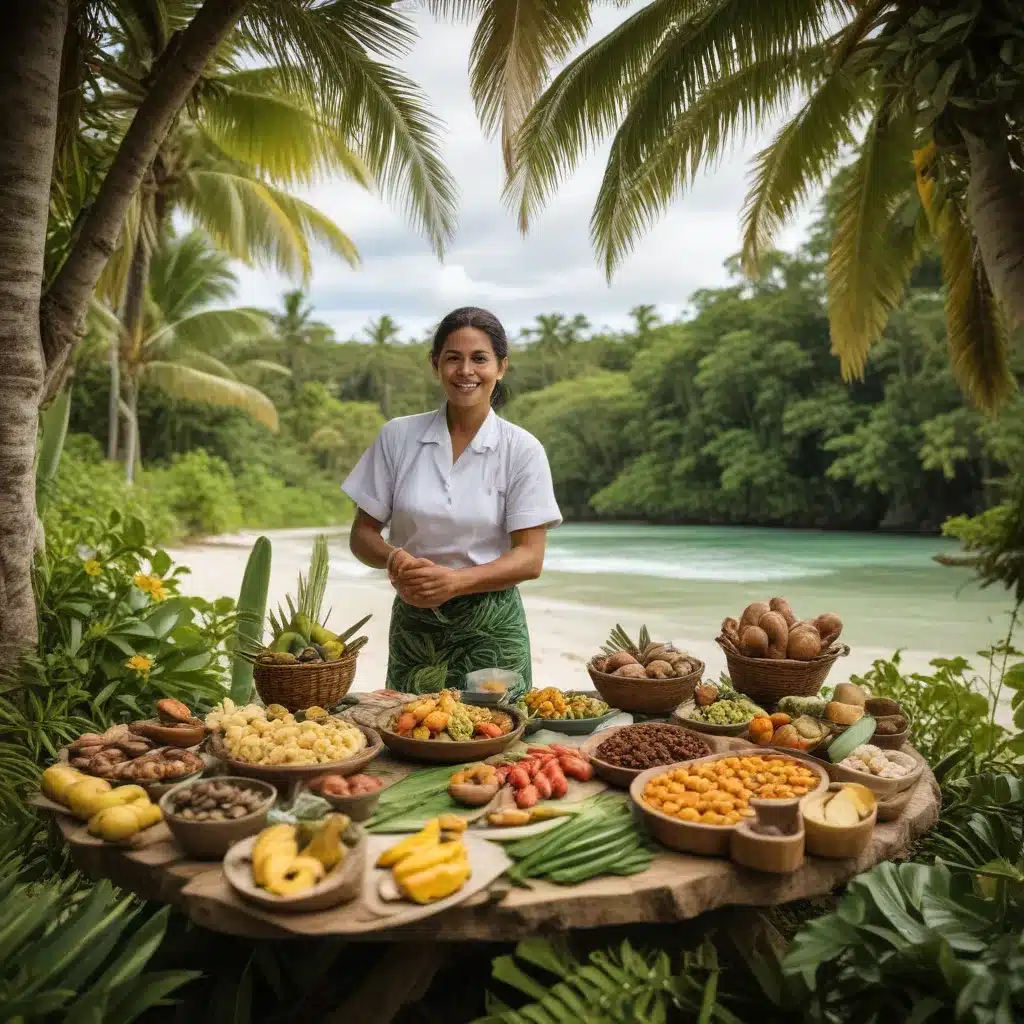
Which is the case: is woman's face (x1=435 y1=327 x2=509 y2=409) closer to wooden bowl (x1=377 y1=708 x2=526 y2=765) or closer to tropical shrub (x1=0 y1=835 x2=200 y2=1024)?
wooden bowl (x1=377 y1=708 x2=526 y2=765)

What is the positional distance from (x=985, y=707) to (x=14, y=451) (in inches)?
176

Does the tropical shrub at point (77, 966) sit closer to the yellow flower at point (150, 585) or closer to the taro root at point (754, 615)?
the taro root at point (754, 615)

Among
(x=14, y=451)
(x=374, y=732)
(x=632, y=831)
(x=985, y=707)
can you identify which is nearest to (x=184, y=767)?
(x=374, y=732)

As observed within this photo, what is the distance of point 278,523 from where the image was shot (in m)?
33.6

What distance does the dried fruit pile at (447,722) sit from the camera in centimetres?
235

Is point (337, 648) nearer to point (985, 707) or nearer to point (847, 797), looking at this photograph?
point (847, 797)

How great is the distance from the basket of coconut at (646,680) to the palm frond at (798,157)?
179 inches

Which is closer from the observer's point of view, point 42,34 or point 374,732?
point 374,732

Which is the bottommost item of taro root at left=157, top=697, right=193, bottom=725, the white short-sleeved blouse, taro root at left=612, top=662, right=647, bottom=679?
taro root at left=157, top=697, right=193, bottom=725

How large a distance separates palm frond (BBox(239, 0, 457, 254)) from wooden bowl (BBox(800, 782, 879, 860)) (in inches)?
197

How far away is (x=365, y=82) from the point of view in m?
5.43

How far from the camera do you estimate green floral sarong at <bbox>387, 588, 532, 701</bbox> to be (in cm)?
311

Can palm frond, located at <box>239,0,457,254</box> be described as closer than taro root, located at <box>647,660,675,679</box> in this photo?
No

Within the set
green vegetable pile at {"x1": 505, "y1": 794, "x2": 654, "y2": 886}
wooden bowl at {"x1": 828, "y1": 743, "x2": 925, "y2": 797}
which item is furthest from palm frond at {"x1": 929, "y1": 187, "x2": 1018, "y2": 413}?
green vegetable pile at {"x1": 505, "y1": 794, "x2": 654, "y2": 886}
